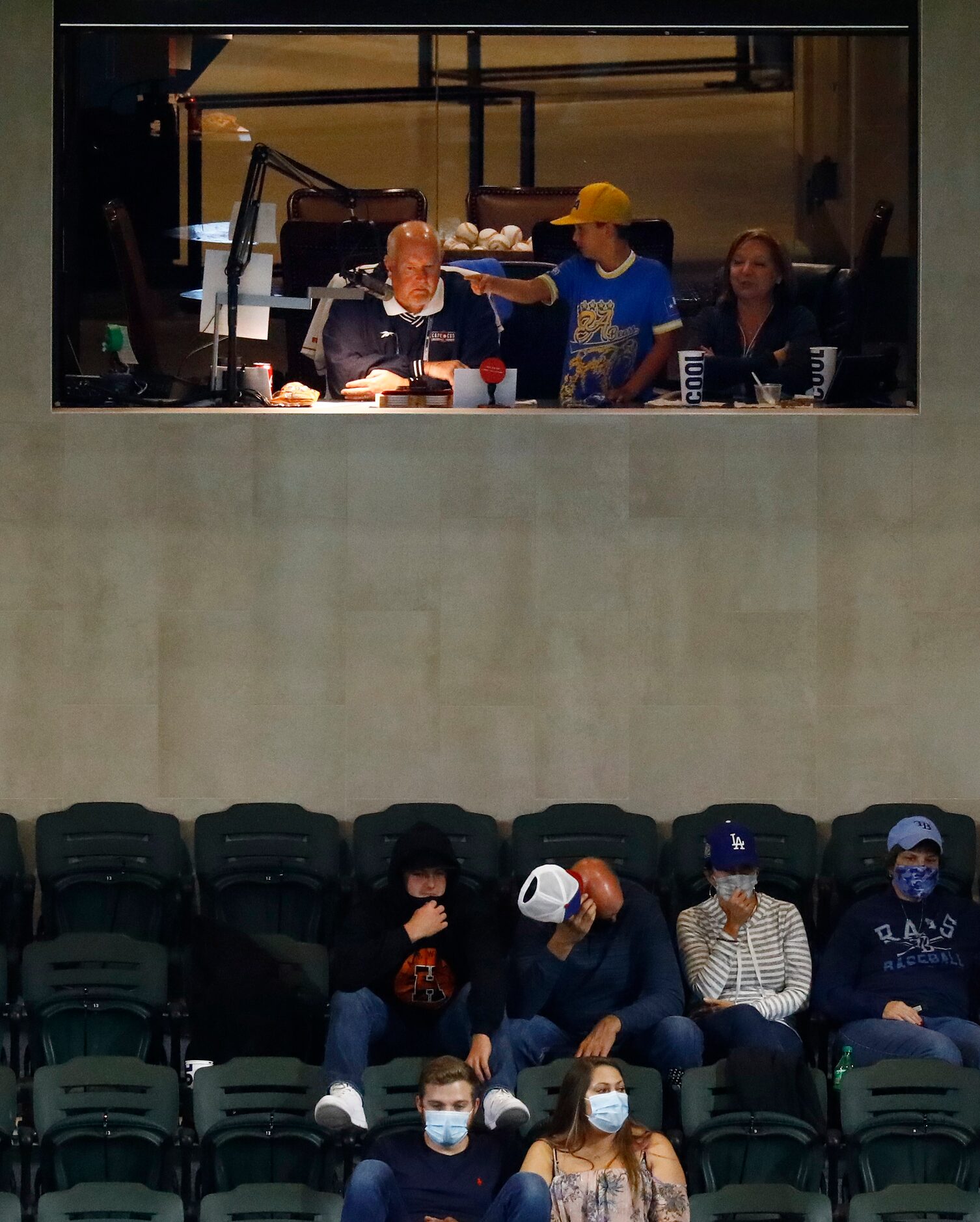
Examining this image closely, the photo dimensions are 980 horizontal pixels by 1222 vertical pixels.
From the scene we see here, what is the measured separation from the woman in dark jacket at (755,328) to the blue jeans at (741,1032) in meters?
2.93

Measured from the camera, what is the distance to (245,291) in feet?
27.8

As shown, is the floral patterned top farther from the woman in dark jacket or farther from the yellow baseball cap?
the yellow baseball cap

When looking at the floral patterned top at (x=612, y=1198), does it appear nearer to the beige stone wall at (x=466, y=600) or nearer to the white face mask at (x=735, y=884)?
the white face mask at (x=735, y=884)

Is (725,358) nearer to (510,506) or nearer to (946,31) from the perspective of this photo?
(510,506)

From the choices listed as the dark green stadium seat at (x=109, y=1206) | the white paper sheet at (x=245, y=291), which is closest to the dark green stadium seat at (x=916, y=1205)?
the dark green stadium seat at (x=109, y=1206)

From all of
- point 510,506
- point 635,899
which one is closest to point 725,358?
point 510,506

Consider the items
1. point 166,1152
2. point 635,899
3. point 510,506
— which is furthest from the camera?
point 510,506

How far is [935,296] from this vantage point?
8414 mm

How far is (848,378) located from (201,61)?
3259 millimetres

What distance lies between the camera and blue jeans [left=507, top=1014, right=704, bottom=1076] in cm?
657

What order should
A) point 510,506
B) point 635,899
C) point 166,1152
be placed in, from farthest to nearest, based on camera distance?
point 510,506 → point 635,899 → point 166,1152

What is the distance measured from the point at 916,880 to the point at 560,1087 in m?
1.80

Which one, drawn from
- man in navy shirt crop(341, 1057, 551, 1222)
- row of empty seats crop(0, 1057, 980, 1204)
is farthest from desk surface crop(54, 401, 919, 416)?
man in navy shirt crop(341, 1057, 551, 1222)

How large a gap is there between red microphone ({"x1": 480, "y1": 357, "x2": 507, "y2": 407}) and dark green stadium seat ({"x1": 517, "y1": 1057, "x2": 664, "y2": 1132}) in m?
3.26
